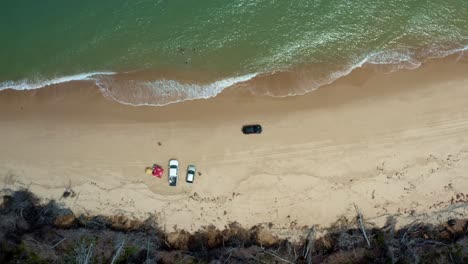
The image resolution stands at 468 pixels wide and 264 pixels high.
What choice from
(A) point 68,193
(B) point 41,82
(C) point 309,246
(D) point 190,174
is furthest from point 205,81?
(C) point 309,246

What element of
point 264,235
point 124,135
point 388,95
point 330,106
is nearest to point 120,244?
point 124,135

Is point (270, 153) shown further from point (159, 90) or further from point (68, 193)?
point (68, 193)

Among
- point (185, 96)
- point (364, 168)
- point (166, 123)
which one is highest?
point (185, 96)

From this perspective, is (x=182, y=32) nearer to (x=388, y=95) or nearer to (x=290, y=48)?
(x=290, y=48)

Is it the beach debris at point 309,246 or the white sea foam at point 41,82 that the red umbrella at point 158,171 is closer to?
the white sea foam at point 41,82

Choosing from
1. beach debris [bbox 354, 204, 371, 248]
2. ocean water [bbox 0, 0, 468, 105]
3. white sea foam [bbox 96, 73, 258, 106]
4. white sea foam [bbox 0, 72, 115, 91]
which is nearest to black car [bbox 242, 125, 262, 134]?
ocean water [bbox 0, 0, 468, 105]

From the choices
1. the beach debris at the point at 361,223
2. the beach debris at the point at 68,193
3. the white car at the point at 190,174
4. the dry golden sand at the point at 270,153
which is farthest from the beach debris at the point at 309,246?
the beach debris at the point at 68,193
